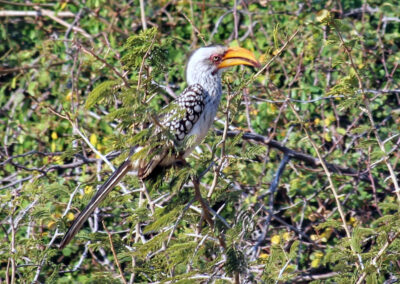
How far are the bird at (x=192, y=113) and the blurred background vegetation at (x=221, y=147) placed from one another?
3.6 inches

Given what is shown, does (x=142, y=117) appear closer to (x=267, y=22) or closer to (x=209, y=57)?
(x=209, y=57)

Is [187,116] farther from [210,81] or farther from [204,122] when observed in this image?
[210,81]

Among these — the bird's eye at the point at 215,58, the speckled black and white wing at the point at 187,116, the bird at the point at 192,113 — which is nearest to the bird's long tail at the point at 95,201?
the bird at the point at 192,113

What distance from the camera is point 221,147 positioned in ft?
10.1

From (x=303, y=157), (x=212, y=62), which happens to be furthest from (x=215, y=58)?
(x=303, y=157)

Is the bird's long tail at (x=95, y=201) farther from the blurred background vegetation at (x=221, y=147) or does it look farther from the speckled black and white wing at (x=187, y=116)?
the speckled black and white wing at (x=187, y=116)

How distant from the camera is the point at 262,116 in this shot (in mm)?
4910

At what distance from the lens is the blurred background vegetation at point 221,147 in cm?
305

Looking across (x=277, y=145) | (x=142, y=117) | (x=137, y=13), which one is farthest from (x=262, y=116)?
(x=142, y=117)

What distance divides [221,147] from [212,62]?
2.77 ft

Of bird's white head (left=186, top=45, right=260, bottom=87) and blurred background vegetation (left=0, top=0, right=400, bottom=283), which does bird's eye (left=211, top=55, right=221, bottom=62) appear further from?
blurred background vegetation (left=0, top=0, right=400, bottom=283)

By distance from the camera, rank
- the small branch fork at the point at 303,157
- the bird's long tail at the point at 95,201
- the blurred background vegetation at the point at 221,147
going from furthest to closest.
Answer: the small branch fork at the point at 303,157
the bird's long tail at the point at 95,201
the blurred background vegetation at the point at 221,147

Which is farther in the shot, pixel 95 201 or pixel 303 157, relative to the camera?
pixel 303 157

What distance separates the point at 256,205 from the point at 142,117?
1886 millimetres
